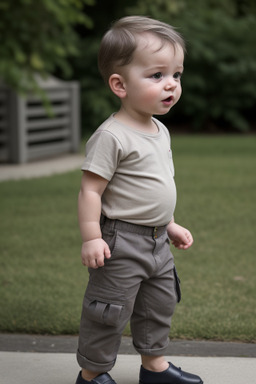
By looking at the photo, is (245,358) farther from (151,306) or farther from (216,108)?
(216,108)

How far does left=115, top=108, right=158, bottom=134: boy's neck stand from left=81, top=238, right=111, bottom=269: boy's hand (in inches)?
17.0

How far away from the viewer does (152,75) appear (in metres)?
2.51

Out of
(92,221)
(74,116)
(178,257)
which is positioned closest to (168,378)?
(92,221)

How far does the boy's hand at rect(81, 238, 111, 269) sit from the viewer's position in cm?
242

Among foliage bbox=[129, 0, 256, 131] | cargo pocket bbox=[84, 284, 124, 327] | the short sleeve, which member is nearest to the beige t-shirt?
the short sleeve

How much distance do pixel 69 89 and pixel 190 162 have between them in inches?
127

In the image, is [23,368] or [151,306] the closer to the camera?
[151,306]

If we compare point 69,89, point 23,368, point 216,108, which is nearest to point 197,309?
point 23,368

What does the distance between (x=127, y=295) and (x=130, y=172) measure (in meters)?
0.43

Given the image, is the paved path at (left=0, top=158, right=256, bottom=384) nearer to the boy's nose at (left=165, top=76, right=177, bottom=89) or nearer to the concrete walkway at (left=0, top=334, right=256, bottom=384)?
the concrete walkway at (left=0, top=334, right=256, bottom=384)

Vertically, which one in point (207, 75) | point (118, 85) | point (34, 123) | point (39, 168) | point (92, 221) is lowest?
point (207, 75)

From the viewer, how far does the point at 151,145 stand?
8.38 ft

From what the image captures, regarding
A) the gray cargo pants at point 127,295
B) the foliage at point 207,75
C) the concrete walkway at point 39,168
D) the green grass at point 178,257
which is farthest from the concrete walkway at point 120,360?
the foliage at point 207,75

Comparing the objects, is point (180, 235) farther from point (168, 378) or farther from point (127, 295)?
point (168, 378)
